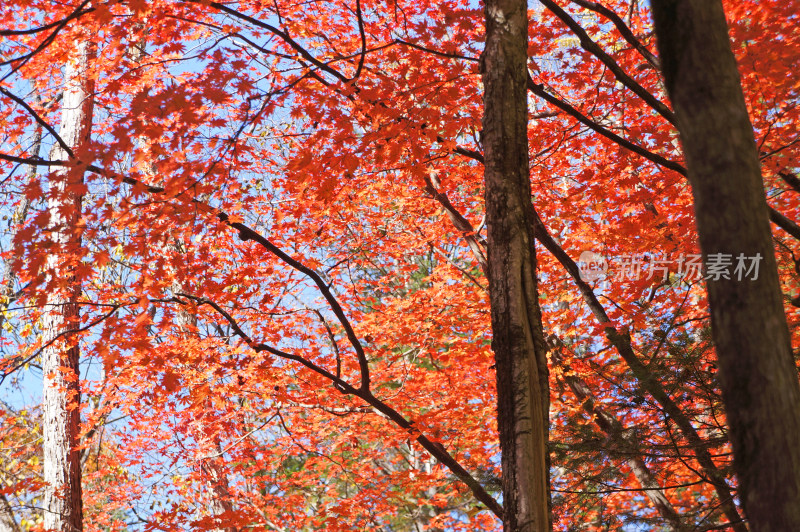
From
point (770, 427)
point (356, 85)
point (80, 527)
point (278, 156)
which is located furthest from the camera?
point (278, 156)

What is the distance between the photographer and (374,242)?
10750 mm

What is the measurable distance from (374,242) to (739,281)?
8618 mm

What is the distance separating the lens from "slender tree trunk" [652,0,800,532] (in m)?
2.26

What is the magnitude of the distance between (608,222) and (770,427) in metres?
7.01

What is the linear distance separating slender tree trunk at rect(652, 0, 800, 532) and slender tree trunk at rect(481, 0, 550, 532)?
4.13 ft

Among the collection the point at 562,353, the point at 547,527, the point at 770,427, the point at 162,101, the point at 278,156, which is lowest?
the point at 547,527

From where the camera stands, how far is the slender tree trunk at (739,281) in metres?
2.26

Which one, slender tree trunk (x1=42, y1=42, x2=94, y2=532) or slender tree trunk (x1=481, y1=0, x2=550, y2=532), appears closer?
slender tree trunk (x1=481, y1=0, x2=550, y2=532)

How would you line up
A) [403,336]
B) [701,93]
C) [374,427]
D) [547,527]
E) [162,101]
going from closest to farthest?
[701,93]
[547,527]
[162,101]
[403,336]
[374,427]

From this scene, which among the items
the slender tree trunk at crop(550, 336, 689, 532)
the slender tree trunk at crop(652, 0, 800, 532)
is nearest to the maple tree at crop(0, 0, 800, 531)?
the slender tree trunk at crop(550, 336, 689, 532)

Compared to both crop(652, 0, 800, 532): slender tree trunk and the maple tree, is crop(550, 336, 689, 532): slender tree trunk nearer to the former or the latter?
the maple tree

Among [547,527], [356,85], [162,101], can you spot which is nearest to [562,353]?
[356,85]

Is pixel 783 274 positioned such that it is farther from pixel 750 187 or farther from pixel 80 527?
pixel 80 527

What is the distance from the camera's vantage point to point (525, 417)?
3492 mm
